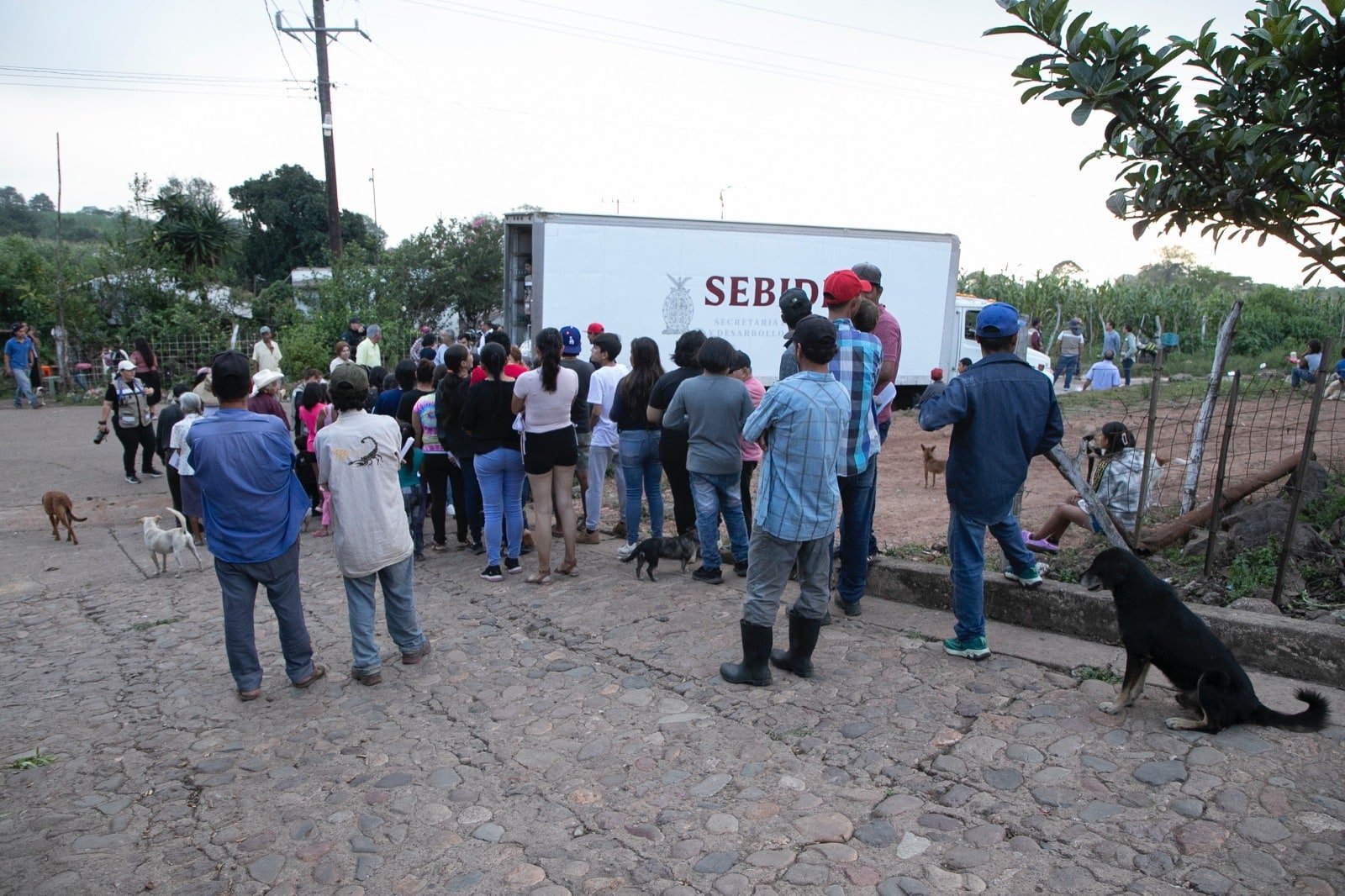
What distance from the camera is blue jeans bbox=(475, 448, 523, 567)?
6.77 m

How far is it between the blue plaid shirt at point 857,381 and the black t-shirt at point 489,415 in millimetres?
2705

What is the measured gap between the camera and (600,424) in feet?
26.1

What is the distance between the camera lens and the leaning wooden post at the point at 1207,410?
5.73 metres

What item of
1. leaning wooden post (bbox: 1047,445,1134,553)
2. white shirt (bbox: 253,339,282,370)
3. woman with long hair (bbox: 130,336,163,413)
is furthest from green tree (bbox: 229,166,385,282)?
leaning wooden post (bbox: 1047,445,1134,553)

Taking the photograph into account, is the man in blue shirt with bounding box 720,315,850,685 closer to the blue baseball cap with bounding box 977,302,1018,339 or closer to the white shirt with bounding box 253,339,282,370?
the blue baseball cap with bounding box 977,302,1018,339

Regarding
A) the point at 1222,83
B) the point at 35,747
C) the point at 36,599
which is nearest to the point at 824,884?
the point at 35,747

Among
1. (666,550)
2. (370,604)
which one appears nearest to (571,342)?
(666,550)

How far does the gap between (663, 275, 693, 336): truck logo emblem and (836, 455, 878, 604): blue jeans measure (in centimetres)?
930

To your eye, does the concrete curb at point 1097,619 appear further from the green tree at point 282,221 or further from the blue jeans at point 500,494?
the green tree at point 282,221

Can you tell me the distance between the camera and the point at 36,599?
7398 mm

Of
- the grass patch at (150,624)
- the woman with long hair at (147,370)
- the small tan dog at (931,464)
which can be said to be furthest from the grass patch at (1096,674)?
the woman with long hair at (147,370)

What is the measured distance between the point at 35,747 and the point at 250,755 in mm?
1194

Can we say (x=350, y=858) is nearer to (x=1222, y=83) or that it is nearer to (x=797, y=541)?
(x=797, y=541)

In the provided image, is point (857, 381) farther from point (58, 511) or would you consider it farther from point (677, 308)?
point (677, 308)
